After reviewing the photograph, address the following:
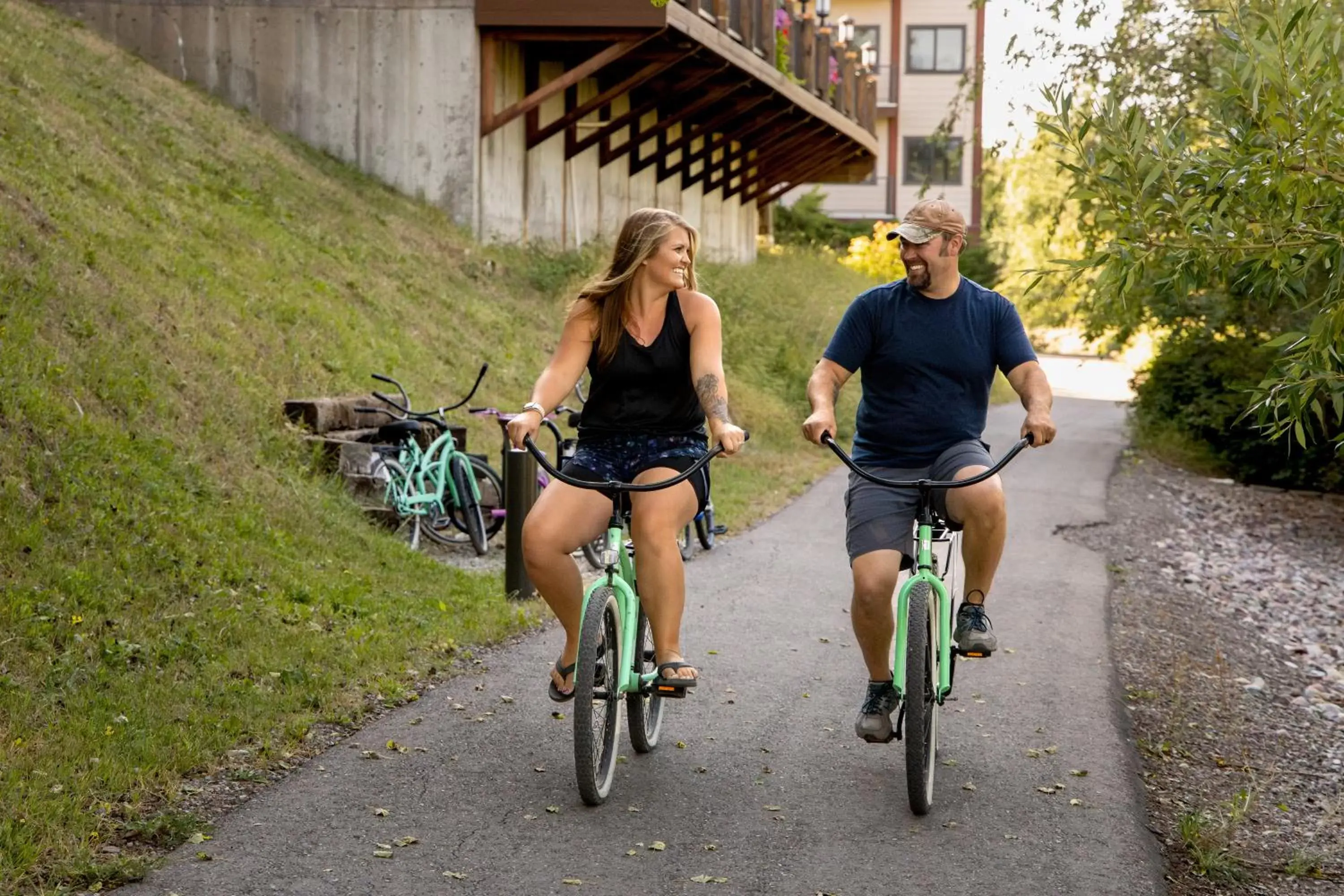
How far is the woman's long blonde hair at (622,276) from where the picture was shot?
19.3 ft

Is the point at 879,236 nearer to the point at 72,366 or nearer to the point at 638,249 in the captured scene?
the point at 72,366

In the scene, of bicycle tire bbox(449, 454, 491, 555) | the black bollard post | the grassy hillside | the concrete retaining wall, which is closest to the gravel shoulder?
the grassy hillside

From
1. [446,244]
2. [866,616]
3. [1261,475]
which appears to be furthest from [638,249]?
[1261,475]

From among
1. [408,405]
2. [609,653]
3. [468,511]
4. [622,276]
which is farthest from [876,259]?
[609,653]

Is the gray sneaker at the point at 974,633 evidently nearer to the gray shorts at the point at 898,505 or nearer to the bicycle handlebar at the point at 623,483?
the gray shorts at the point at 898,505

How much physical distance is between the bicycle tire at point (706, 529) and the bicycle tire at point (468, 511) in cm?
157

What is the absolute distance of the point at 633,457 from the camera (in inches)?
232

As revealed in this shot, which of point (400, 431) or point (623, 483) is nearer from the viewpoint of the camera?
point (623, 483)

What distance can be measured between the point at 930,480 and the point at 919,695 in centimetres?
83

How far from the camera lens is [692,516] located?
5930 millimetres

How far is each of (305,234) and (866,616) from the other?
435 inches

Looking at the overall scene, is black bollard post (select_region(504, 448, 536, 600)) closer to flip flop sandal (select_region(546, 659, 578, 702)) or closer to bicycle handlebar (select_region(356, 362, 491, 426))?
bicycle handlebar (select_region(356, 362, 491, 426))

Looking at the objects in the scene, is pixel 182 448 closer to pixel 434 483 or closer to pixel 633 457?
pixel 434 483

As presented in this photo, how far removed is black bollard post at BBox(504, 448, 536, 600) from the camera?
31.0ft
